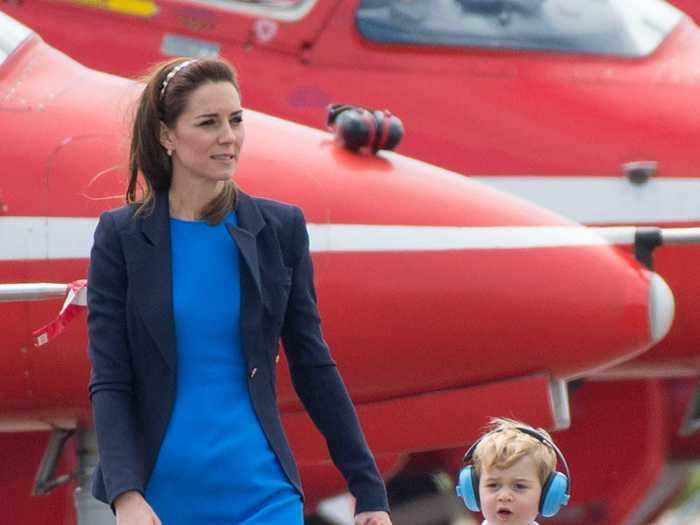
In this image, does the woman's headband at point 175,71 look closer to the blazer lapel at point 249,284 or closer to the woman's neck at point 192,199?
the woman's neck at point 192,199

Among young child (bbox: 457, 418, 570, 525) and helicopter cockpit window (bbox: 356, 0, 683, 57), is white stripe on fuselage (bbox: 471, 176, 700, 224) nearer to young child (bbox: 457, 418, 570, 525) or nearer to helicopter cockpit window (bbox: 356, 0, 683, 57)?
helicopter cockpit window (bbox: 356, 0, 683, 57)

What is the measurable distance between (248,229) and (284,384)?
2.28m

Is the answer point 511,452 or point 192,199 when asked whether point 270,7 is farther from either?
point 511,452

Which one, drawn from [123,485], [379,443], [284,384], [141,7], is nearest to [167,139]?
[123,485]

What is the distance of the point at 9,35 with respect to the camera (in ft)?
22.0

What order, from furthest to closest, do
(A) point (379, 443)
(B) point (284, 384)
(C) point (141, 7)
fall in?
(C) point (141, 7) < (A) point (379, 443) < (B) point (284, 384)

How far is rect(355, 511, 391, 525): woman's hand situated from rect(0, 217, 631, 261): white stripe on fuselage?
2266mm

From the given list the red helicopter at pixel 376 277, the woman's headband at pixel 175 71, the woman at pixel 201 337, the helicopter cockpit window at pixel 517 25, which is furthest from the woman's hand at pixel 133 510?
the helicopter cockpit window at pixel 517 25

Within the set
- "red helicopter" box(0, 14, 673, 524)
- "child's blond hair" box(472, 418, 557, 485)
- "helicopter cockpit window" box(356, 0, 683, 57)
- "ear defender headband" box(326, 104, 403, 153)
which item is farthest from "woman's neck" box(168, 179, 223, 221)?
"helicopter cockpit window" box(356, 0, 683, 57)

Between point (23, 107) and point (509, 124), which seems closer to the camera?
point (23, 107)

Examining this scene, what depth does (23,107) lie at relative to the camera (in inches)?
249

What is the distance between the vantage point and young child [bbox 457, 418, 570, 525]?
3990mm

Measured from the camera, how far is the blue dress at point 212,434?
3.86 meters

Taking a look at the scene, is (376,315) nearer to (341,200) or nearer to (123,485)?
(341,200)
